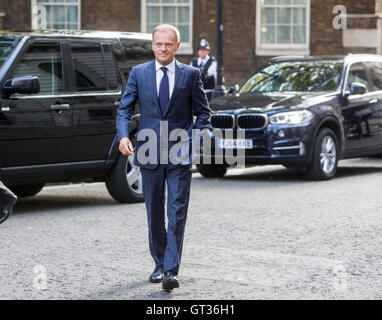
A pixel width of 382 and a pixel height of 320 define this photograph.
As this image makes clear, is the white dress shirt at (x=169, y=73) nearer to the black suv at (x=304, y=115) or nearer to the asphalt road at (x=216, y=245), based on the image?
the asphalt road at (x=216, y=245)

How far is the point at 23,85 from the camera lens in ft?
32.3

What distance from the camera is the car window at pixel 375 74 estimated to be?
15.8 metres

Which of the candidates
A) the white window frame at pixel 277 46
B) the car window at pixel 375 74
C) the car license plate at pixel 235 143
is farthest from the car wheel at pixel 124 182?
the white window frame at pixel 277 46

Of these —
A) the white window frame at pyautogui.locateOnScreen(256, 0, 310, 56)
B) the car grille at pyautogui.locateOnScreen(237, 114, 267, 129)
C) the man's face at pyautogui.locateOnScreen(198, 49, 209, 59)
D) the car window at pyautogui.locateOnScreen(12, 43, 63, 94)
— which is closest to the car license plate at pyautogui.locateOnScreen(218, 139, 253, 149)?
the car grille at pyautogui.locateOnScreen(237, 114, 267, 129)

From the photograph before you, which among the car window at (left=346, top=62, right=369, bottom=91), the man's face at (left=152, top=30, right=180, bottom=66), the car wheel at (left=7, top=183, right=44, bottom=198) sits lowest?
the car wheel at (left=7, top=183, right=44, bottom=198)

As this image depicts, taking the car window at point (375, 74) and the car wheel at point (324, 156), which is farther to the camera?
the car window at point (375, 74)

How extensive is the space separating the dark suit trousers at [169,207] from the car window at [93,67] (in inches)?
169

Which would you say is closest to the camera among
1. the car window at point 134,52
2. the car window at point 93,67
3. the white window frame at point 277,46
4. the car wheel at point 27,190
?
the car window at point 93,67

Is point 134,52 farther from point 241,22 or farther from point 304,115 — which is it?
point 241,22

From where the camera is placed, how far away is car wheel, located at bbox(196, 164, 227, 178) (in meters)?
14.7

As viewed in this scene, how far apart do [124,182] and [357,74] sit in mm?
5639

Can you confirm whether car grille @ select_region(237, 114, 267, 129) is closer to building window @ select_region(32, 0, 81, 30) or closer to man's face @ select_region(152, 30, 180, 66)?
man's face @ select_region(152, 30, 180, 66)

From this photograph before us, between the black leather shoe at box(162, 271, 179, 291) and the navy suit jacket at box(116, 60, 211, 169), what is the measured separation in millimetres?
718

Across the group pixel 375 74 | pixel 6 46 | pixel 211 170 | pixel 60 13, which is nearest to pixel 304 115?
pixel 211 170
